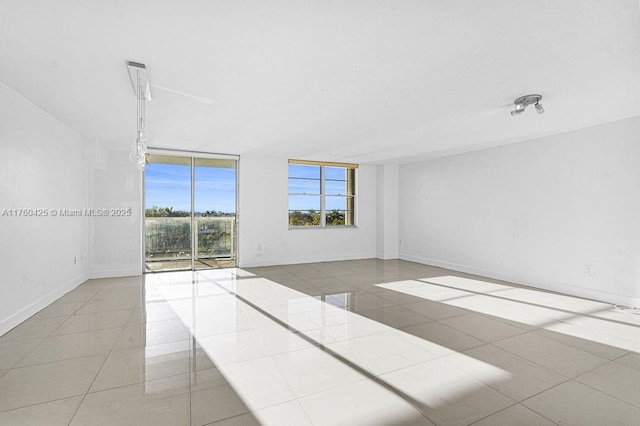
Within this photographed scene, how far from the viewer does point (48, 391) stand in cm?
201

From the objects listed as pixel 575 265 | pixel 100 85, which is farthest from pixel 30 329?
pixel 575 265

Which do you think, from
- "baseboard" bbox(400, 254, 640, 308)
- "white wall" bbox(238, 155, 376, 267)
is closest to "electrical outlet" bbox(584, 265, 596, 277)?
"baseboard" bbox(400, 254, 640, 308)

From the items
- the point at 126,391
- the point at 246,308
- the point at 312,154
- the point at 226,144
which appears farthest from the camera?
the point at 312,154

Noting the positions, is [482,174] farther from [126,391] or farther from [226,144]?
[126,391]

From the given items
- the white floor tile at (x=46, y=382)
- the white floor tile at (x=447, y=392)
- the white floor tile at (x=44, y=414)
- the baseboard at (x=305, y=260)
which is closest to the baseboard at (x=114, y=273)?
the baseboard at (x=305, y=260)

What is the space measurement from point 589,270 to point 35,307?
682 centimetres

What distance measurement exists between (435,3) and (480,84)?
1.35 meters

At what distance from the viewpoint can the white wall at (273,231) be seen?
248 inches

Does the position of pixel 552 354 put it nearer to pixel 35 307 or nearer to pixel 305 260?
pixel 305 260

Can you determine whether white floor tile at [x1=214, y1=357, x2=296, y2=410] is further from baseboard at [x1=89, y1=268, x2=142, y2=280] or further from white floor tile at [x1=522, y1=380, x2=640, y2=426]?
baseboard at [x1=89, y1=268, x2=142, y2=280]

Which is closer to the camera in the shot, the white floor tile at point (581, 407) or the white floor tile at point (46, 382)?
the white floor tile at point (581, 407)

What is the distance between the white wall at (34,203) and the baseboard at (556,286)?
20.9 ft

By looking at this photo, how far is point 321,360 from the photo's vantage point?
95.1 inches

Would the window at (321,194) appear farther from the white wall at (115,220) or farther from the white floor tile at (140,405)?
the white floor tile at (140,405)
